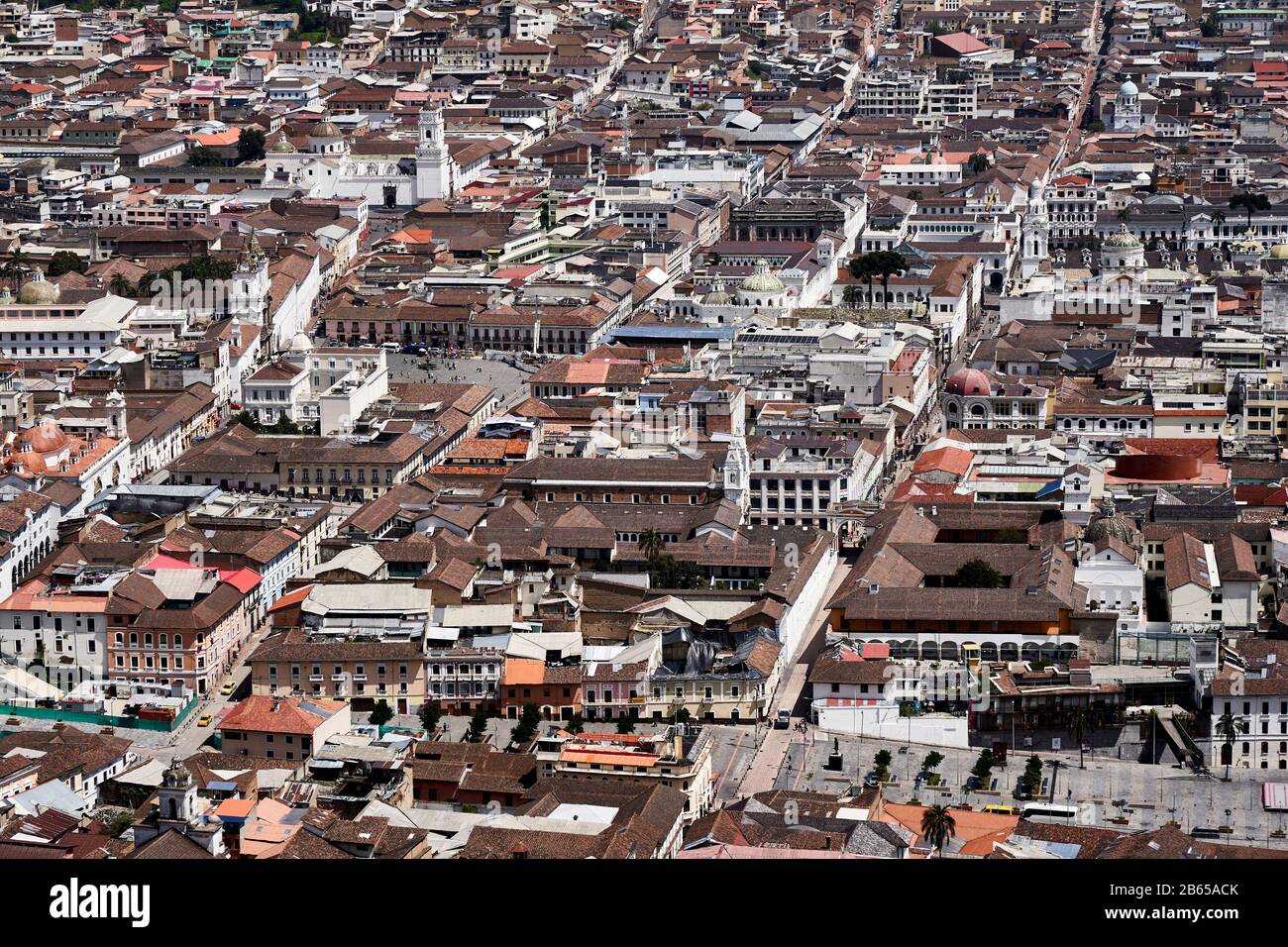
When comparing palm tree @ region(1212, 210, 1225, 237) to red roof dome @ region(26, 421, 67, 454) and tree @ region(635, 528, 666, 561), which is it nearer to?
tree @ region(635, 528, 666, 561)

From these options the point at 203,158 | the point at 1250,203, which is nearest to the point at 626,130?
the point at 203,158

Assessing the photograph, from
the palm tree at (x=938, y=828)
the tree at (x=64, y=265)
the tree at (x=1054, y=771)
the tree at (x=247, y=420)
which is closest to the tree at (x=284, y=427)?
the tree at (x=247, y=420)

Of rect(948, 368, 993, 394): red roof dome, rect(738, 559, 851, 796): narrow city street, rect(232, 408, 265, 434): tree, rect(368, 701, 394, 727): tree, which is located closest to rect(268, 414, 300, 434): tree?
rect(232, 408, 265, 434): tree

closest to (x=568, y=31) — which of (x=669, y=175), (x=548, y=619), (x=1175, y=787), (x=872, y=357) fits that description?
(x=669, y=175)

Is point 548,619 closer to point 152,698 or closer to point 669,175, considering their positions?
point 152,698

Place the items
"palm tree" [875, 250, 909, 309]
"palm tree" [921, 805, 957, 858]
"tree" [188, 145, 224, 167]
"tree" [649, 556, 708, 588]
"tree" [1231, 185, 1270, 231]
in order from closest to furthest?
"palm tree" [921, 805, 957, 858], "tree" [649, 556, 708, 588], "palm tree" [875, 250, 909, 309], "tree" [1231, 185, 1270, 231], "tree" [188, 145, 224, 167]

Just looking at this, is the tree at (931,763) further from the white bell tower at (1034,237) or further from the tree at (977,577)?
the white bell tower at (1034,237)
